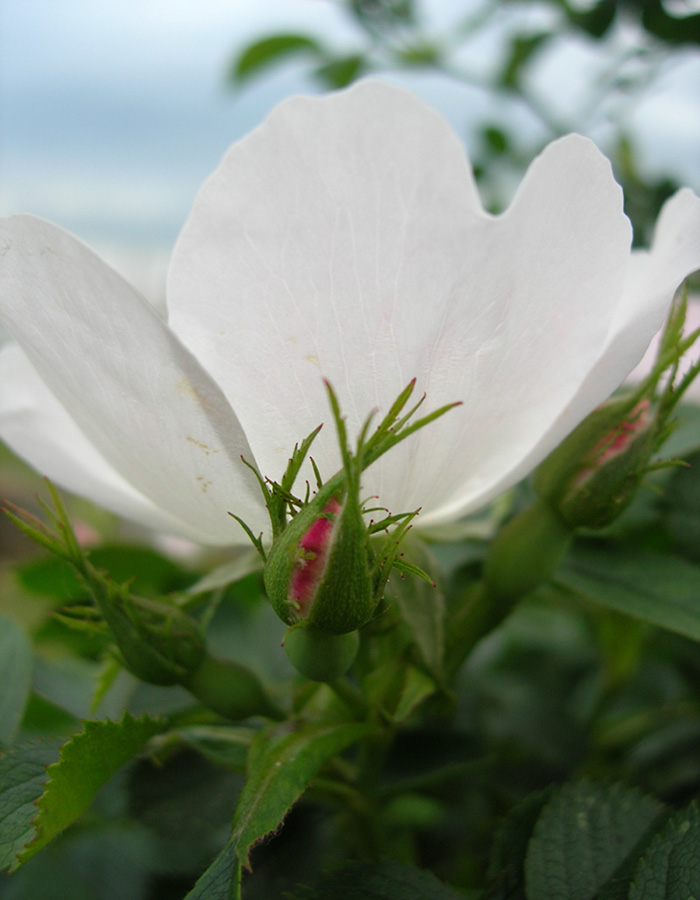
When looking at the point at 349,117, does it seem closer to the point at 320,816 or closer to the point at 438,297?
the point at 438,297

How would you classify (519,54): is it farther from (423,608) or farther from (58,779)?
(58,779)

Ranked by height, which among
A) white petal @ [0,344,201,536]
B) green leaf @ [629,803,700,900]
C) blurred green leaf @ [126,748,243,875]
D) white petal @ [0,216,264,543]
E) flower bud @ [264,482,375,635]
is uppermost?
white petal @ [0,216,264,543]

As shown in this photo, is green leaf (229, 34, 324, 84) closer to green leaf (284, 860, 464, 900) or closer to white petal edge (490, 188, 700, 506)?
white petal edge (490, 188, 700, 506)

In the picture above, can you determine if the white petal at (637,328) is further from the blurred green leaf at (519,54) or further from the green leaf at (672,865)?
the blurred green leaf at (519,54)

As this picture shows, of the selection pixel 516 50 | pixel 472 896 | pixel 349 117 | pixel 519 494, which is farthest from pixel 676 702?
pixel 516 50

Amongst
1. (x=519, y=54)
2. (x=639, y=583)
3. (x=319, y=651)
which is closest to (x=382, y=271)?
(x=319, y=651)

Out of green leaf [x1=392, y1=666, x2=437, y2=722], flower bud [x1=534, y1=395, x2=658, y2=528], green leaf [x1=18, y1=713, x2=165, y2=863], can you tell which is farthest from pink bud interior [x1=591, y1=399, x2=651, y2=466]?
green leaf [x1=18, y1=713, x2=165, y2=863]

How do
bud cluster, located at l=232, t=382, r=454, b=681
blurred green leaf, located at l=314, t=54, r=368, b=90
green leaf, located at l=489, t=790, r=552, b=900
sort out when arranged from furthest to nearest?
blurred green leaf, located at l=314, t=54, r=368, b=90 < green leaf, located at l=489, t=790, r=552, b=900 < bud cluster, located at l=232, t=382, r=454, b=681
